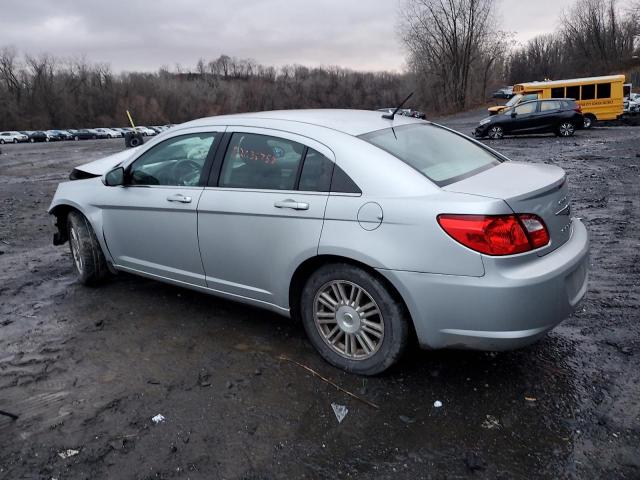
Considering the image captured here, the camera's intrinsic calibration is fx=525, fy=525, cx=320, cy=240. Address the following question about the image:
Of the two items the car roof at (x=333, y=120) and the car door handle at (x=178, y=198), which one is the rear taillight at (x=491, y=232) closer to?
the car roof at (x=333, y=120)

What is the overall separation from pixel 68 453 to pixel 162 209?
74.6 inches

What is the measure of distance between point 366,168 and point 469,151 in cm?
108

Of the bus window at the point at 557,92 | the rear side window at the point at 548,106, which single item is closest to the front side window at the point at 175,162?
the rear side window at the point at 548,106

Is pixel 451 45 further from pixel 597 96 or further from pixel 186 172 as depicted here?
pixel 186 172

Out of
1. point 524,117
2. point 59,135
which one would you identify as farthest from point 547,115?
point 59,135

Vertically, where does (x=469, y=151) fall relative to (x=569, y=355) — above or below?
above

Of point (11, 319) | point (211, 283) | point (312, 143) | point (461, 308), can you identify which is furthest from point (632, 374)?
point (11, 319)

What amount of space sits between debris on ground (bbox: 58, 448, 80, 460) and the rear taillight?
2.19 metres

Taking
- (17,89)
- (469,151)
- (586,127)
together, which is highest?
(17,89)

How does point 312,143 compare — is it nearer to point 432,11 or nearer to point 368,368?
point 368,368

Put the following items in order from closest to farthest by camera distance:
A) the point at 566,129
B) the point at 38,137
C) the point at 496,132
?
the point at 566,129 < the point at 496,132 < the point at 38,137

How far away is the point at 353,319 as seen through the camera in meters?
3.17

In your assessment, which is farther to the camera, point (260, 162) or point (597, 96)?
point (597, 96)

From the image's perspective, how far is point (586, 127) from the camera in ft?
82.1
